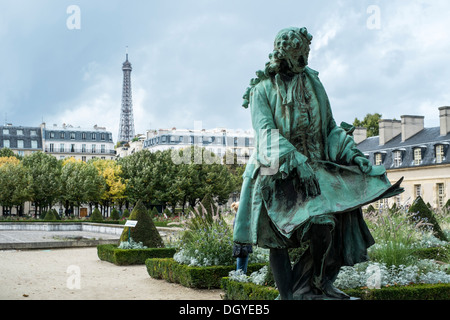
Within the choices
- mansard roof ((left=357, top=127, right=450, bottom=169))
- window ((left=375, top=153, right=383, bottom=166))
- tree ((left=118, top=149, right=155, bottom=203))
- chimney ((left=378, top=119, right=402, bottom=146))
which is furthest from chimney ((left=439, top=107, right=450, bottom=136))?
tree ((left=118, top=149, right=155, bottom=203))

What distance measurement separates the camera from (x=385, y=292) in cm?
691

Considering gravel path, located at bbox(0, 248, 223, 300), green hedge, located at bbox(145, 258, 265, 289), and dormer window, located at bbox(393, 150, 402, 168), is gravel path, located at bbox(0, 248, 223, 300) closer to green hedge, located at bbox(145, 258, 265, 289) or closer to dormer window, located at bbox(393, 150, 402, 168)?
green hedge, located at bbox(145, 258, 265, 289)

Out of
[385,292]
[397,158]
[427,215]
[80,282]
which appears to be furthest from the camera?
[397,158]

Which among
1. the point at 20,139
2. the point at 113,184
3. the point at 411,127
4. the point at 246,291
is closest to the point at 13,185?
the point at 113,184

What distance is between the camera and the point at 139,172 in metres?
53.8

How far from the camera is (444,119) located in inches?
1647

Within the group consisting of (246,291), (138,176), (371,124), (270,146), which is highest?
(371,124)

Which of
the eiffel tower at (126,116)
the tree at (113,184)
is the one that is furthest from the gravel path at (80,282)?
the eiffel tower at (126,116)

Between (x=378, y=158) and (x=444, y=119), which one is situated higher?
(x=444, y=119)

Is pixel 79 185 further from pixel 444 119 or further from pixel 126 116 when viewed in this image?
pixel 126 116

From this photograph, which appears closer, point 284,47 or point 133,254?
point 284,47

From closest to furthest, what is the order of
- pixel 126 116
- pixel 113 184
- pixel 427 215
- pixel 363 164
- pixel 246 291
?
pixel 363 164 → pixel 246 291 → pixel 427 215 → pixel 113 184 → pixel 126 116

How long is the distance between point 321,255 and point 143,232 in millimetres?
10566
